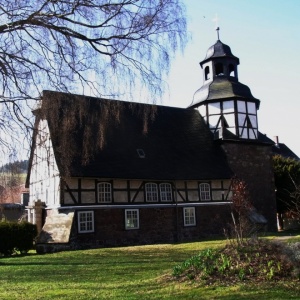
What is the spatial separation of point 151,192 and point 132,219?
197 cm

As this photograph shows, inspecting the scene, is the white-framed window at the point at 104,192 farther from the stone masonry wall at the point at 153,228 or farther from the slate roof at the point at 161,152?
the slate roof at the point at 161,152

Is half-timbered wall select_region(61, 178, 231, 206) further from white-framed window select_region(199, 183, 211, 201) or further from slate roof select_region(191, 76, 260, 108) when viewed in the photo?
slate roof select_region(191, 76, 260, 108)

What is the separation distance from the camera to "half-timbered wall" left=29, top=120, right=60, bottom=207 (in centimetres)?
928

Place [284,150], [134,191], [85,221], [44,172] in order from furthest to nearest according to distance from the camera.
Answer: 1. [284,150]
2. [134,191]
3. [85,221]
4. [44,172]

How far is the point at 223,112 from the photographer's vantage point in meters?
29.0

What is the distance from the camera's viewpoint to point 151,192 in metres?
24.2

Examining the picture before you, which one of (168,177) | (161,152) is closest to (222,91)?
(161,152)

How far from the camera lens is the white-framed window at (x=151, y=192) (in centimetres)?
2400

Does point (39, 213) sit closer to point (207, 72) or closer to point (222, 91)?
point (222, 91)

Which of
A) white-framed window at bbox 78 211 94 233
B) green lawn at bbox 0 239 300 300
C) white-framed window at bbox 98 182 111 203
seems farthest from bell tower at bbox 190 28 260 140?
green lawn at bbox 0 239 300 300

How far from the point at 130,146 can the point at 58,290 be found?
16084mm

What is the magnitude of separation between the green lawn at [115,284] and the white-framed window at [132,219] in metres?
8.31

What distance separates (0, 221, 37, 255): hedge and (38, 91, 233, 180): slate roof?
12.3 feet

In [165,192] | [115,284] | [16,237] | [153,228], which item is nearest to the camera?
[115,284]
